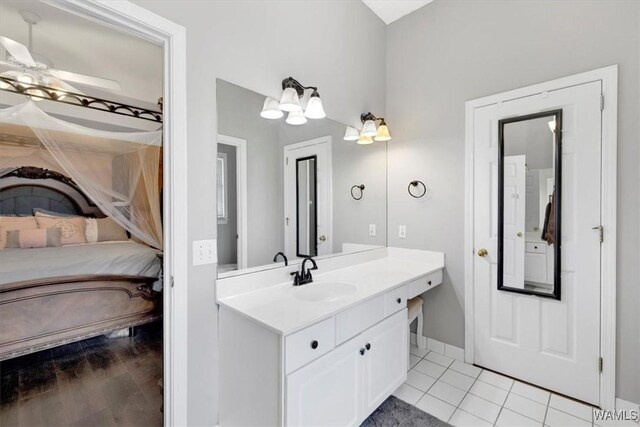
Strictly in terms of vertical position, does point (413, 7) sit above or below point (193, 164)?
above

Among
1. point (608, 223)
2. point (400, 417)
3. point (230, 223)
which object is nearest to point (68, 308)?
point (230, 223)

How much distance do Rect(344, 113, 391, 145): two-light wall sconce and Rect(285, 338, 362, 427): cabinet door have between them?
1.63 metres

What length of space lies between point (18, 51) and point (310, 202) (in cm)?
211

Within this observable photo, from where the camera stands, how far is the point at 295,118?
184 cm

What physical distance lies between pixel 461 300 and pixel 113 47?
3618 mm

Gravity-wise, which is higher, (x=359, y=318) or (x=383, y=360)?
(x=359, y=318)

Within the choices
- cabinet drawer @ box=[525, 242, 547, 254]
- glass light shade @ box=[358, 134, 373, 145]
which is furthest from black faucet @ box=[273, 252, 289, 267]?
cabinet drawer @ box=[525, 242, 547, 254]

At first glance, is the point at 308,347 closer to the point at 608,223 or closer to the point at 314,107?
the point at 314,107

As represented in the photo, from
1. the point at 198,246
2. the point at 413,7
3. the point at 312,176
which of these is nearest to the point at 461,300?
the point at 312,176

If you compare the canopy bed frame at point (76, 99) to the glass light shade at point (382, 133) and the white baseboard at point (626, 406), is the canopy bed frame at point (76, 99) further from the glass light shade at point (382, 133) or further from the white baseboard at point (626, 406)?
the white baseboard at point (626, 406)

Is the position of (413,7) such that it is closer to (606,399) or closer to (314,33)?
(314,33)

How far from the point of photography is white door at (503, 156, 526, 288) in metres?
2.00

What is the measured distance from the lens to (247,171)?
5.42 feet

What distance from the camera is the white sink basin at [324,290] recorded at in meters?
1.67
